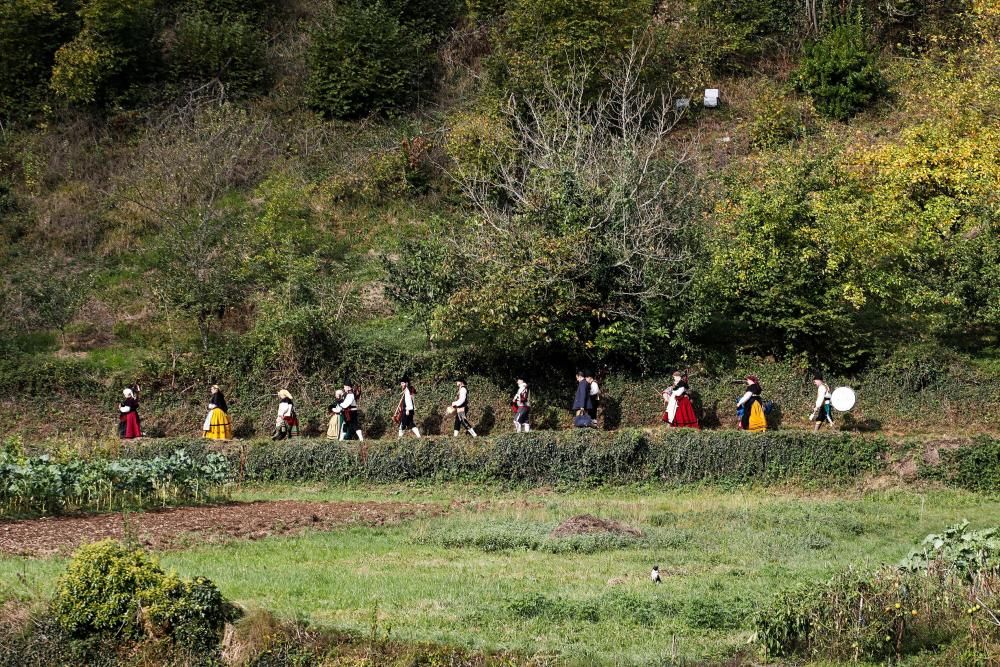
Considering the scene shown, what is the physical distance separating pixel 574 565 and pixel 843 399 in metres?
12.2

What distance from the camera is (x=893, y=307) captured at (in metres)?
30.8

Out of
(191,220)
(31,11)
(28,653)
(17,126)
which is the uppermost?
(31,11)

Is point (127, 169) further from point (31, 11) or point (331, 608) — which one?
point (331, 608)

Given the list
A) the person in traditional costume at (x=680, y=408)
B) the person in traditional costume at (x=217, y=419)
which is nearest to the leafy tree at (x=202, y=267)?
the person in traditional costume at (x=217, y=419)

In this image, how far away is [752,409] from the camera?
28.3 m

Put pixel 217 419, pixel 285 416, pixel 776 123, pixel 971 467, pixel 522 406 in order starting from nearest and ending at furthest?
pixel 971 467
pixel 522 406
pixel 285 416
pixel 217 419
pixel 776 123

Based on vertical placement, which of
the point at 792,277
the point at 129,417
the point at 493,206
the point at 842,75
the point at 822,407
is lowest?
the point at 129,417

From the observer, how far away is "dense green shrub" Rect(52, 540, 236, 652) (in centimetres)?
1304

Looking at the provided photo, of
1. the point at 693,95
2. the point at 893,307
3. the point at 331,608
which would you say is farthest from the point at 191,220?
the point at 331,608

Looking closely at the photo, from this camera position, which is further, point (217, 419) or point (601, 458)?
point (217, 419)

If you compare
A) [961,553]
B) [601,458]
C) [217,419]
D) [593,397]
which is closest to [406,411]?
[593,397]

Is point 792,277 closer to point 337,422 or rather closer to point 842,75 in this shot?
point 337,422

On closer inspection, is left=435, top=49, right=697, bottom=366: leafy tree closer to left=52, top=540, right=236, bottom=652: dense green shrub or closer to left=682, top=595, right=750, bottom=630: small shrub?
left=682, top=595, right=750, bottom=630: small shrub

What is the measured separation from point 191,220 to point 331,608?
26430mm
